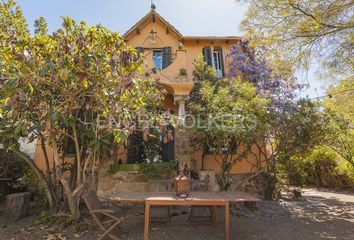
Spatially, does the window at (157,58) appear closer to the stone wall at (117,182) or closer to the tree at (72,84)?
the tree at (72,84)

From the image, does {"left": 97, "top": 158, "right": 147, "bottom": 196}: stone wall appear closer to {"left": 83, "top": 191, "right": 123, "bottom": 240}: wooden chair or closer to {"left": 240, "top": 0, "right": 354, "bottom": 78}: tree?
{"left": 83, "top": 191, "right": 123, "bottom": 240}: wooden chair

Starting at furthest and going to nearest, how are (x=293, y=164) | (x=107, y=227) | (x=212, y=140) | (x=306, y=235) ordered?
(x=293, y=164)
(x=212, y=140)
(x=306, y=235)
(x=107, y=227)

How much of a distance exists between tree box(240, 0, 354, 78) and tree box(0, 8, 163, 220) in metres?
3.92

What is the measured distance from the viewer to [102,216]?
5.32m

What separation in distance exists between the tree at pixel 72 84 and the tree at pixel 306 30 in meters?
3.92

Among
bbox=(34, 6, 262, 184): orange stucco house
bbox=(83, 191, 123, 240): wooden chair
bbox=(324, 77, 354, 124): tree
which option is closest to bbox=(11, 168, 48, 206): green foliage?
bbox=(34, 6, 262, 184): orange stucco house

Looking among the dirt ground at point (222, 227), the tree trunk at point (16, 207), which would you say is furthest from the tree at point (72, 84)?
the tree trunk at point (16, 207)

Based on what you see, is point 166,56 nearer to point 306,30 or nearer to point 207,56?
point 207,56

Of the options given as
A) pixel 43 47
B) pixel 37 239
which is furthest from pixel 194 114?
pixel 37 239

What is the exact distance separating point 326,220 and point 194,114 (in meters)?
5.15

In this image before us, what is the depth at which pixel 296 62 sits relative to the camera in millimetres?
6973

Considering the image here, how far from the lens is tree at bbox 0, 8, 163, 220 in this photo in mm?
4562

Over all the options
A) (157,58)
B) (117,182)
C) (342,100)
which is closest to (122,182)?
(117,182)

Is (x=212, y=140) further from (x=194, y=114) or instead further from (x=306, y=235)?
(x=306, y=235)
